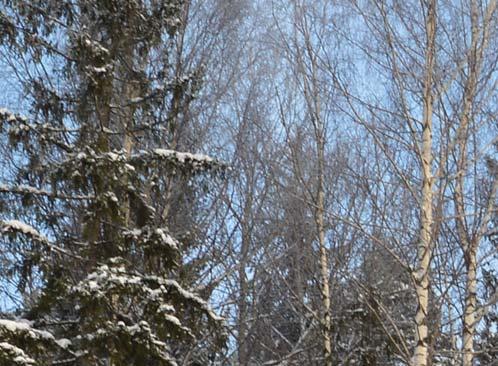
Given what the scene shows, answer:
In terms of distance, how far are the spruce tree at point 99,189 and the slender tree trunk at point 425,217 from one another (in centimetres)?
232

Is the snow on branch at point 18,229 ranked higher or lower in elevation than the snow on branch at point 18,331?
higher

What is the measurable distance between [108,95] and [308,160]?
97.3 inches

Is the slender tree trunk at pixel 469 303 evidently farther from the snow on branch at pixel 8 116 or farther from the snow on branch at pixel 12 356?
the snow on branch at pixel 8 116

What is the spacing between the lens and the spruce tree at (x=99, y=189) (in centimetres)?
639

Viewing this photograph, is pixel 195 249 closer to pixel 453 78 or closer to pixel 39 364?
pixel 39 364

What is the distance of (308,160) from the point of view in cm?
874

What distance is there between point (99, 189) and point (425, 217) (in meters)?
2.93

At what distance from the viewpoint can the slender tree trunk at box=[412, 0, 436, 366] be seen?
499cm

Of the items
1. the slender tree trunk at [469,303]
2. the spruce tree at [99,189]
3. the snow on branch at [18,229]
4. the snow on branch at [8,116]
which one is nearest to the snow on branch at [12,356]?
the spruce tree at [99,189]

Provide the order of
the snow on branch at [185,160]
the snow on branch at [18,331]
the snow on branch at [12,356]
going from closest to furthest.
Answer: the snow on branch at [12,356], the snow on branch at [18,331], the snow on branch at [185,160]

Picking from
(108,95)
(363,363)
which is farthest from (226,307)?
(108,95)

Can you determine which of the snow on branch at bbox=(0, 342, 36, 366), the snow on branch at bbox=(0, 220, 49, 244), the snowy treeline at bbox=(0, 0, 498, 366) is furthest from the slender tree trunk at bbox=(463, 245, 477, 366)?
the snow on branch at bbox=(0, 220, 49, 244)

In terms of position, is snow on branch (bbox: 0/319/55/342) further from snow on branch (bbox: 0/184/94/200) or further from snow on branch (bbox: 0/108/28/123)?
snow on branch (bbox: 0/108/28/123)

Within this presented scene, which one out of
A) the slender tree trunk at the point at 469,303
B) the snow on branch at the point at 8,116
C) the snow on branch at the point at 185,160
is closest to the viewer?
the slender tree trunk at the point at 469,303
